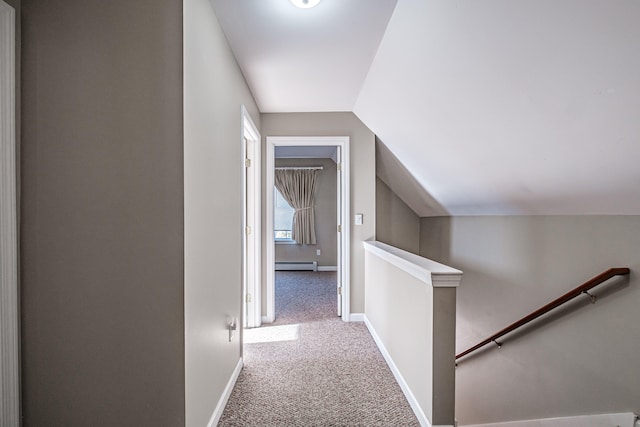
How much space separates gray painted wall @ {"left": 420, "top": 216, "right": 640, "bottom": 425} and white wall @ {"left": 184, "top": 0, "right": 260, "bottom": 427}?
2.32 meters

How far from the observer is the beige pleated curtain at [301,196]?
247 inches

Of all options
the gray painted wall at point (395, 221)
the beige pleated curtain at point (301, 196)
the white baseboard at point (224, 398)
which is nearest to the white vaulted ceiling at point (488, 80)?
the gray painted wall at point (395, 221)

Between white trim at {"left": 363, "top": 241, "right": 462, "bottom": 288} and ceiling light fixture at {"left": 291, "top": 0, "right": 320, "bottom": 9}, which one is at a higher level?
ceiling light fixture at {"left": 291, "top": 0, "right": 320, "bottom": 9}

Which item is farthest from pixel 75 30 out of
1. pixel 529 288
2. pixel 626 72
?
pixel 529 288

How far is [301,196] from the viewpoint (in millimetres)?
6309

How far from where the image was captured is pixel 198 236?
1.37m

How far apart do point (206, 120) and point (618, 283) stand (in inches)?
101

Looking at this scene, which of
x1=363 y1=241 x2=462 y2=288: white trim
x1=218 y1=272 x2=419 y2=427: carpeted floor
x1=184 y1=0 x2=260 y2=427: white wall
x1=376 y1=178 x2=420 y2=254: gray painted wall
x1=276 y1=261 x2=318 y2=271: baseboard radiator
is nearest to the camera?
x1=184 y1=0 x2=260 y2=427: white wall

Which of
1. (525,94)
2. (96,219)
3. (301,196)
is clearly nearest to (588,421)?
(525,94)

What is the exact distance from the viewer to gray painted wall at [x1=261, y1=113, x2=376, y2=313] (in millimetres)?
3156

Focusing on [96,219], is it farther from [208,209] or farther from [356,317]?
[356,317]

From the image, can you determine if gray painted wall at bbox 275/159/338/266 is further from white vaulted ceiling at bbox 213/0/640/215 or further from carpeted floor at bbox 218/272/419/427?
white vaulted ceiling at bbox 213/0/640/215

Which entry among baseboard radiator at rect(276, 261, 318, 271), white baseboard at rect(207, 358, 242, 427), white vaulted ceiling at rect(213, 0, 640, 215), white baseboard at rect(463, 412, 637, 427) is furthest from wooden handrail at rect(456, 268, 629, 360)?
baseboard radiator at rect(276, 261, 318, 271)

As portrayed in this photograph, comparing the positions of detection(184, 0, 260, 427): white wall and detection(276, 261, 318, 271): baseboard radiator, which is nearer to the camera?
detection(184, 0, 260, 427): white wall
